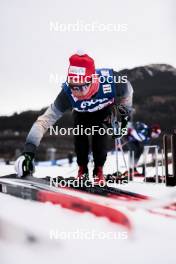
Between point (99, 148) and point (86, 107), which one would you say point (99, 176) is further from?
point (86, 107)

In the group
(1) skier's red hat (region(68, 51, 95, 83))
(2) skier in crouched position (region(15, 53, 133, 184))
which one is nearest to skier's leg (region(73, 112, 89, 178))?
(2) skier in crouched position (region(15, 53, 133, 184))

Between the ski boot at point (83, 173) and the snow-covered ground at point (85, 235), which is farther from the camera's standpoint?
the ski boot at point (83, 173)

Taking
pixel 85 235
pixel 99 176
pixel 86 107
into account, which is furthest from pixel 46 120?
pixel 85 235

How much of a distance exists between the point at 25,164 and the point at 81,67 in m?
0.34

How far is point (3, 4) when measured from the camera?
1.16 m

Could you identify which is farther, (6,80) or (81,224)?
(6,80)

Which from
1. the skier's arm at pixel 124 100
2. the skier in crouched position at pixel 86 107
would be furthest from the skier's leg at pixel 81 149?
the skier's arm at pixel 124 100

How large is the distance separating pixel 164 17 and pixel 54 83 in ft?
1.35

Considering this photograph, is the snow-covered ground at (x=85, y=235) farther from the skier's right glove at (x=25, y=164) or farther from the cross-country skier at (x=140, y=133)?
the cross-country skier at (x=140, y=133)

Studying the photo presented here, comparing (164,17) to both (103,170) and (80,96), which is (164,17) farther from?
(103,170)

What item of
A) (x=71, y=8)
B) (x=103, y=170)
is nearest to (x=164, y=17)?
(x=71, y=8)

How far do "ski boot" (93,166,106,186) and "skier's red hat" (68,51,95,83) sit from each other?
28 cm

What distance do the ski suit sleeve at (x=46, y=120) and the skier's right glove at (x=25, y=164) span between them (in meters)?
0.02

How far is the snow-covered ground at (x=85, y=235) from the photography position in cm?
90
